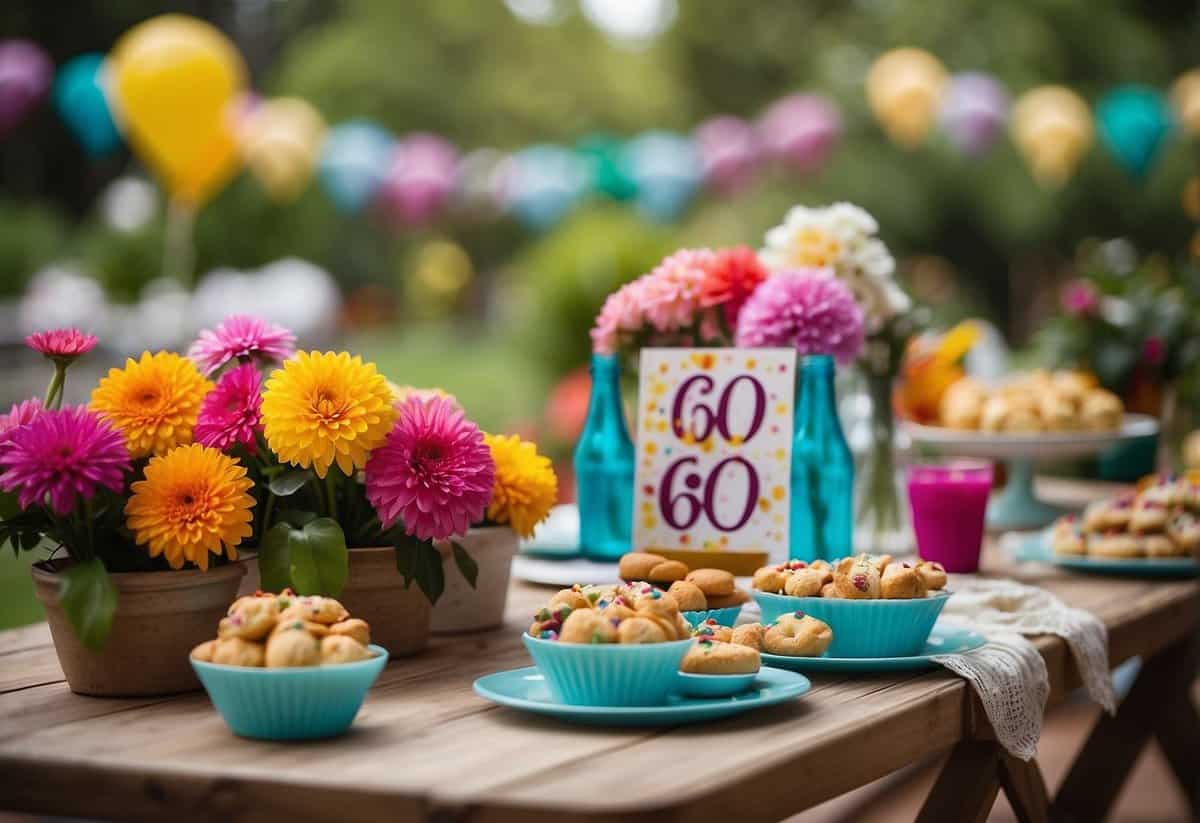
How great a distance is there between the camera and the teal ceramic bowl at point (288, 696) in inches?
37.2

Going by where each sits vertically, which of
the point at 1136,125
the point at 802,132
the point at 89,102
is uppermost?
the point at 89,102

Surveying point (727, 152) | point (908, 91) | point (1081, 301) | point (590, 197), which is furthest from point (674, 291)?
point (590, 197)

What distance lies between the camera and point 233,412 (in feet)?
3.89

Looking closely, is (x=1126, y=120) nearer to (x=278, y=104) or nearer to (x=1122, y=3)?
(x=1122, y=3)

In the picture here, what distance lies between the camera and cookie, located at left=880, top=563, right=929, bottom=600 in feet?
3.92

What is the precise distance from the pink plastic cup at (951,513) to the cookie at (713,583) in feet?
1.65

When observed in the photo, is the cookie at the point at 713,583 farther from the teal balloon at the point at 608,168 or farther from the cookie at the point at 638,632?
the teal balloon at the point at 608,168

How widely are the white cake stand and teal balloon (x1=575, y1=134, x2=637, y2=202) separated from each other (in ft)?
28.9

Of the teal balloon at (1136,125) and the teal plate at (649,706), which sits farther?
the teal balloon at (1136,125)

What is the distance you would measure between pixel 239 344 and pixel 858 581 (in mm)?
551

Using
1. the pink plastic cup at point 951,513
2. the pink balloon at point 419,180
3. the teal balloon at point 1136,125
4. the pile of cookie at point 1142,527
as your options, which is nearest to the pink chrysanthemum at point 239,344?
the pink plastic cup at point 951,513

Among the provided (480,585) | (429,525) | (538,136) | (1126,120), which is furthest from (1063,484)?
(538,136)

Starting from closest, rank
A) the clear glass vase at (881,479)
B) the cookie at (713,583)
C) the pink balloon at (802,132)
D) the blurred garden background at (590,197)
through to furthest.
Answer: the cookie at (713,583), the clear glass vase at (881,479), the blurred garden background at (590,197), the pink balloon at (802,132)

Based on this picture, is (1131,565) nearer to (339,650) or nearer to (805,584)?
(805,584)
